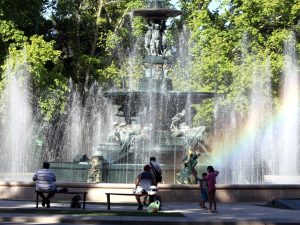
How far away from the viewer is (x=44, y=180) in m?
18.6

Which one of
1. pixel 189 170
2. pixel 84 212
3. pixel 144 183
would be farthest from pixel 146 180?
pixel 189 170

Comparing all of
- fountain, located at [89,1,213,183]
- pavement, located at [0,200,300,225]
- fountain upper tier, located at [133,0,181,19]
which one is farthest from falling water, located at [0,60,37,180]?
pavement, located at [0,200,300,225]

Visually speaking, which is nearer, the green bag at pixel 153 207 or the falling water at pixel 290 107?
the green bag at pixel 153 207

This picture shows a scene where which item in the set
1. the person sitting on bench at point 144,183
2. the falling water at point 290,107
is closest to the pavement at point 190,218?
the person sitting on bench at point 144,183

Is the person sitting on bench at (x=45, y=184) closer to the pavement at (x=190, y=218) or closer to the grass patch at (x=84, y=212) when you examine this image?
the pavement at (x=190, y=218)

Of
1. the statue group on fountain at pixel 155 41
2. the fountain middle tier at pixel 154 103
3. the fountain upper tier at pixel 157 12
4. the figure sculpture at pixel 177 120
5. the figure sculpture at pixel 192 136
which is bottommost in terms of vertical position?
the figure sculpture at pixel 192 136

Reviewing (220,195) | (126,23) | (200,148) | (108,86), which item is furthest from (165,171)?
(126,23)

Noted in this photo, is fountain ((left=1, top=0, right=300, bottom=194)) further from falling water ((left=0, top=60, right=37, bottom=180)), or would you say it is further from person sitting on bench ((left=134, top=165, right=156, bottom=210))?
person sitting on bench ((left=134, top=165, right=156, bottom=210))

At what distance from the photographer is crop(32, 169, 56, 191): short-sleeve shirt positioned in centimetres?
1852

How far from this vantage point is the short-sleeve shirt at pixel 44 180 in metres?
18.5

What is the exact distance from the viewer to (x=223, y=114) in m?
47.1

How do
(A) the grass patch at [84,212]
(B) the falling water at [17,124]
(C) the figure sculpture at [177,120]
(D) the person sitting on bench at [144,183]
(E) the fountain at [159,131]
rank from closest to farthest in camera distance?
(A) the grass patch at [84,212] → (D) the person sitting on bench at [144,183] → (E) the fountain at [159,131] → (C) the figure sculpture at [177,120] → (B) the falling water at [17,124]

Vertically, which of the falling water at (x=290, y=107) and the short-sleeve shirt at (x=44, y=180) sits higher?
the falling water at (x=290, y=107)

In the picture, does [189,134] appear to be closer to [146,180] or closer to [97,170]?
[97,170]
